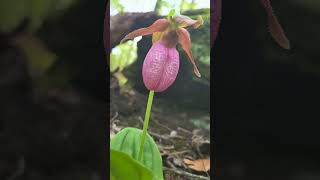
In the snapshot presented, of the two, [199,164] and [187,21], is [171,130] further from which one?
[187,21]

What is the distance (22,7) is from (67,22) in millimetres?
204

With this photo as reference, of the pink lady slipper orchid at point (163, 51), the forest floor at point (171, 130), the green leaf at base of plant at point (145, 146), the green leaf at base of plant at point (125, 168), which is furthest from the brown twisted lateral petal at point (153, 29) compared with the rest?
the green leaf at base of plant at point (125, 168)

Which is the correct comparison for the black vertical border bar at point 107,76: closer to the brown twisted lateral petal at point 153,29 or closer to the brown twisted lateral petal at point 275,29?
the brown twisted lateral petal at point 153,29

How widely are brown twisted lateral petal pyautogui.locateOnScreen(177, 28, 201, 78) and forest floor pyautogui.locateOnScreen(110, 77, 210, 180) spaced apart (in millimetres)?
183

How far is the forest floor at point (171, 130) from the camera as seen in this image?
213 centimetres

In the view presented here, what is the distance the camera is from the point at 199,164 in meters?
2.14

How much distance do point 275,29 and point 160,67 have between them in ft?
1.71

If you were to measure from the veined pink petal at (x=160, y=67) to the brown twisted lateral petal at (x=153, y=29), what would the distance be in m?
0.06

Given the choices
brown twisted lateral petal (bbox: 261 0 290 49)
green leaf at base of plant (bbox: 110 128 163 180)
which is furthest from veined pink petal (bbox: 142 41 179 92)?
brown twisted lateral petal (bbox: 261 0 290 49)

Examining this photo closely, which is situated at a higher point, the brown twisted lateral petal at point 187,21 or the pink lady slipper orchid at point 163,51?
the brown twisted lateral petal at point 187,21

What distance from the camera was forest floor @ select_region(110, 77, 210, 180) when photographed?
6.99 feet

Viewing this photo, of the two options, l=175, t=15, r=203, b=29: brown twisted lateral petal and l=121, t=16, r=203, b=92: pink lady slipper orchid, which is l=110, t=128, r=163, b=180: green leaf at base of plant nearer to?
l=121, t=16, r=203, b=92: pink lady slipper orchid

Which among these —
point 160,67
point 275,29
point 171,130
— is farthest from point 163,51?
point 275,29

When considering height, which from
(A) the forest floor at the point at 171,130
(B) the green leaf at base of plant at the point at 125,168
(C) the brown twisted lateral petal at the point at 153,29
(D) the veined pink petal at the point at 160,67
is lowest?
(B) the green leaf at base of plant at the point at 125,168
